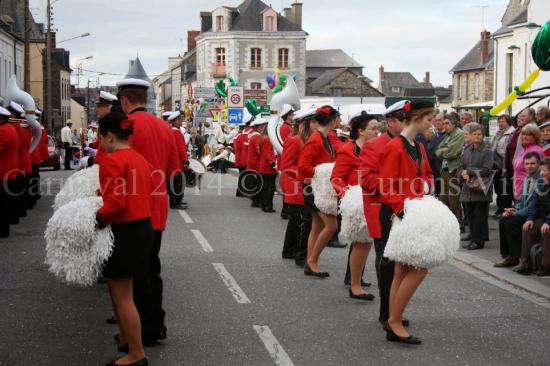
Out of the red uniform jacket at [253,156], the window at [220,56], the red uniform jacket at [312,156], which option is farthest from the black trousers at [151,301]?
the window at [220,56]

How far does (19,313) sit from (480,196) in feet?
23.7

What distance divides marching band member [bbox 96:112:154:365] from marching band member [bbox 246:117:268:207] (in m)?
12.4

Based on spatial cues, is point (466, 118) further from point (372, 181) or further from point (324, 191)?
point (372, 181)

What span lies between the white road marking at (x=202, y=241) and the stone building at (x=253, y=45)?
70.2 meters

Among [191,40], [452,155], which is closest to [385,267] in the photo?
[452,155]

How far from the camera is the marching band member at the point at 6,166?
41.9 feet

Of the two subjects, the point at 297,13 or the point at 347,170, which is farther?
the point at 297,13

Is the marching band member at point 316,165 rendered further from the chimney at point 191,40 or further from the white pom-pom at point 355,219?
the chimney at point 191,40

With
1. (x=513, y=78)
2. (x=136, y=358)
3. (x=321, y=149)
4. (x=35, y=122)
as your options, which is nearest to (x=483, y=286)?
(x=321, y=149)

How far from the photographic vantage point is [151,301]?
6.66 m

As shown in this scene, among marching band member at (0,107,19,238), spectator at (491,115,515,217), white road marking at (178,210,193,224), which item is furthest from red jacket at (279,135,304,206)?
white road marking at (178,210,193,224)

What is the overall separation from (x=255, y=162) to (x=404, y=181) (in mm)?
12622

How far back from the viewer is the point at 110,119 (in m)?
5.88

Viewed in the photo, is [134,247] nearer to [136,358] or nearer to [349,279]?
[136,358]
